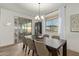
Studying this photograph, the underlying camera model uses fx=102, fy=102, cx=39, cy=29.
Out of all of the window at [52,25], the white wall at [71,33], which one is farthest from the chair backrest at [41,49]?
the white wall at [71,33]

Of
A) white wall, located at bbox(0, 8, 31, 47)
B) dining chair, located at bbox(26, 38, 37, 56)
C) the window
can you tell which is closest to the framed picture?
the window

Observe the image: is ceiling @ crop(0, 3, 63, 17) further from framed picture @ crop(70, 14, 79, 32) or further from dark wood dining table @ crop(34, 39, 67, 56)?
dark wood dining table @ crop(34, 39, 67, 56)

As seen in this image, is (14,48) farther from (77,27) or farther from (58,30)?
(77,27)

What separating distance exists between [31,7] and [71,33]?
0.82 metres

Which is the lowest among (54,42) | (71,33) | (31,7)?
(54,42)

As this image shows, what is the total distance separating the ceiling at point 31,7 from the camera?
5.57 ft

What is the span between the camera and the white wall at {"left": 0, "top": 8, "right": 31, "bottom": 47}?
66.5 inches

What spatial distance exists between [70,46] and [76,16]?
51cm

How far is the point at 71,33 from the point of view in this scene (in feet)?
5.72

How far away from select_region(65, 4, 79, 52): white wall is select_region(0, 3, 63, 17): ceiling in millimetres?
180

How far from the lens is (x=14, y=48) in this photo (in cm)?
174

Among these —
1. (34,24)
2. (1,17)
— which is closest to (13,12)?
(1,17)

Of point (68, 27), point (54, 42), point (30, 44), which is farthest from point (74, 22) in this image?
point (30, 44)

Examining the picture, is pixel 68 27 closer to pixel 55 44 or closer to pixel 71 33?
pixel 71 33
